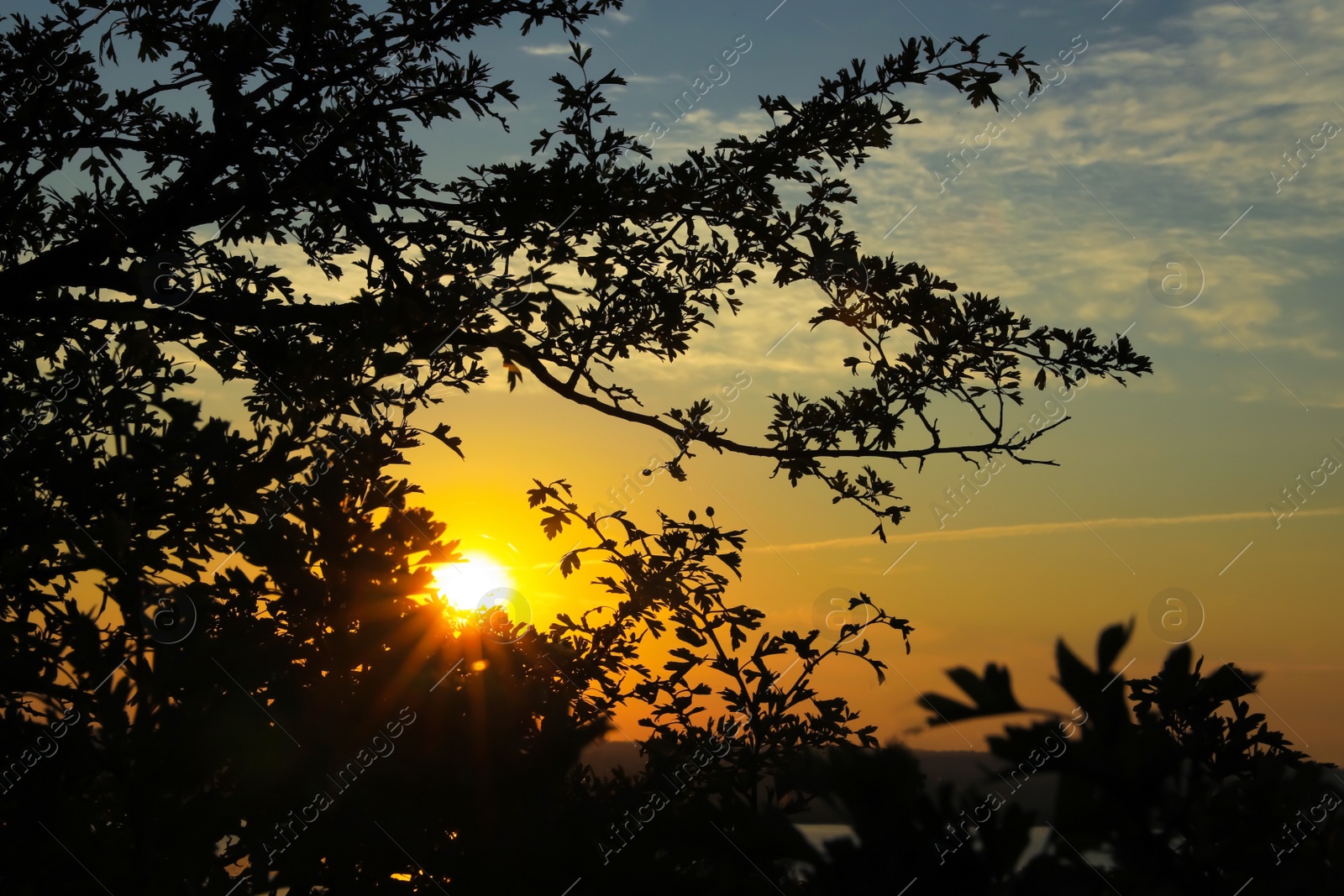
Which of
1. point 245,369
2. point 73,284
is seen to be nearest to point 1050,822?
point 245,369

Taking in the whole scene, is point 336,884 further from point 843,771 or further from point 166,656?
point 843,771

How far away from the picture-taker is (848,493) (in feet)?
20.8

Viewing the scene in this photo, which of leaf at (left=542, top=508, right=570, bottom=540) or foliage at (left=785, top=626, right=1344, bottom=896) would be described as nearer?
foliage at (left=785, top=626, right=1344, bottom=896)

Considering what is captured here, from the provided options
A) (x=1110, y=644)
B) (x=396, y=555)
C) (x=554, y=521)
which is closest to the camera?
(x=1110, y=644)

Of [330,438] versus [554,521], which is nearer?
[330,438]

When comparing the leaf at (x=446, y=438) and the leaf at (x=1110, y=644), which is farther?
the leaf at (x=446, y=438)

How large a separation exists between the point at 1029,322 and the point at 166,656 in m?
5.09

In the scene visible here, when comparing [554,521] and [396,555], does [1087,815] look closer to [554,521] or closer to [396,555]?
[396,555]

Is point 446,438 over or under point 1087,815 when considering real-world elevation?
over

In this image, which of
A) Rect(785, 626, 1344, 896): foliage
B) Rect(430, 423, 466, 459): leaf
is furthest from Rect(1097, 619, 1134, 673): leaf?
Rect(430, 423, 466, 459): leaf

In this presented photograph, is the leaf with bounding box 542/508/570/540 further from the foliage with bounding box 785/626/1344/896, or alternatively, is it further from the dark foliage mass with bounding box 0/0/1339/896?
the foliage with bounding box 785/626/1344/896

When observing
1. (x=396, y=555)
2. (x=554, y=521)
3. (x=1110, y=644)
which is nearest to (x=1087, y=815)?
(x=1110, y=644)

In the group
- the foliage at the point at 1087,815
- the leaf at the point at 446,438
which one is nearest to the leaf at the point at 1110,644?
the foliage at the point at 1087,815

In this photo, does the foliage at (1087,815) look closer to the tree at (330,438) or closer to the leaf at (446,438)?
the tree at (330,438)
